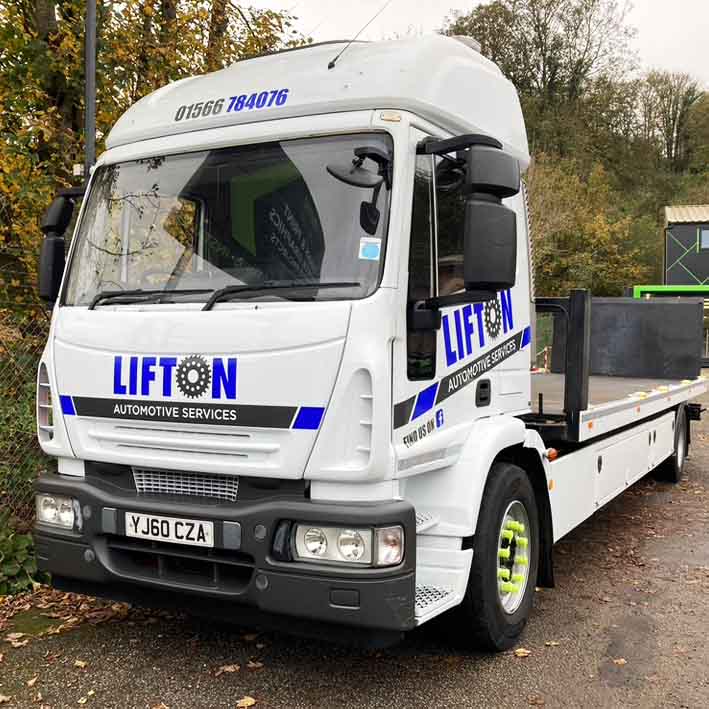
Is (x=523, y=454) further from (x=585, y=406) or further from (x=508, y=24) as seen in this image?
(x=508, y=24)

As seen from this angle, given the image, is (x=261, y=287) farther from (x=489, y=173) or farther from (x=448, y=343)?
(x=489, y=173)

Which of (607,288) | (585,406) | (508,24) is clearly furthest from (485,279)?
(508,24)

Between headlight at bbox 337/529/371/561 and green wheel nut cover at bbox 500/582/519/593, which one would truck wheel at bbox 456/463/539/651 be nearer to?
green wheel nut cover at bbox 500/582/519/593

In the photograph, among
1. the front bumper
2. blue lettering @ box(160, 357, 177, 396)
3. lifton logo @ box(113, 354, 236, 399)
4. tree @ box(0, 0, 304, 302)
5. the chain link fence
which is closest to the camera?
the front bumper

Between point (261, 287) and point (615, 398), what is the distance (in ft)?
12.6

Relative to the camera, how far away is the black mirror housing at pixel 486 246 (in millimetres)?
3258

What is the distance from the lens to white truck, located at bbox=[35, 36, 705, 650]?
3207mm

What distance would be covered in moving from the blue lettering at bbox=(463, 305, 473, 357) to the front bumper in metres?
0.94

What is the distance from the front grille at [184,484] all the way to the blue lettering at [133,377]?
37 cm

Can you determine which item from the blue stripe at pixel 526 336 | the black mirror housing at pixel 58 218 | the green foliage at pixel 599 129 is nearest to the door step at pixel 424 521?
the blue stripe at pixel 526 336

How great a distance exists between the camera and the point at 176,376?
3451mm

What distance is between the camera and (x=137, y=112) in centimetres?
423

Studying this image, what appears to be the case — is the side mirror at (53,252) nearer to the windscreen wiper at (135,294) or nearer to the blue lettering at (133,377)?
the windscreen wiper at (135,294)

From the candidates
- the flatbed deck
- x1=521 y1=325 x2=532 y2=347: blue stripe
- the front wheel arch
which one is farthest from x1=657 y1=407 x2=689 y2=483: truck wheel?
x1=521 y1=325 x2=532 y2=347: blue stripe
